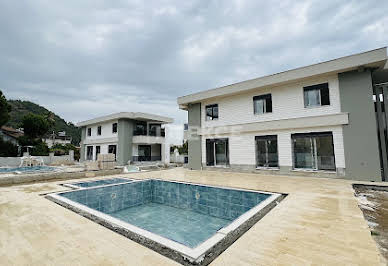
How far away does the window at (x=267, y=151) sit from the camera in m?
11.3

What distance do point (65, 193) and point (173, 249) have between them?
19.7 feet

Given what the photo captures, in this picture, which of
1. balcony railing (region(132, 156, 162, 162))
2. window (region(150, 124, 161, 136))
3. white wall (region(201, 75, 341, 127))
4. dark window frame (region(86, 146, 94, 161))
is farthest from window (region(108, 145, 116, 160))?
white wall (region(201, 75, 341, 127))

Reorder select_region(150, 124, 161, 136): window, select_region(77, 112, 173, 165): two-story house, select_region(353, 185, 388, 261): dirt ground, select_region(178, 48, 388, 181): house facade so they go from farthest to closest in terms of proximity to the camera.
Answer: select_region(150, 124, 161, 136): window
select_region(77, 112, 173, 165): two-story house
select_region(178, 48, 388, 181): house facade
select_region(353, 185, 388, 261): dirt ground

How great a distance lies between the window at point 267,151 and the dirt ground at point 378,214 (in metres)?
4.75

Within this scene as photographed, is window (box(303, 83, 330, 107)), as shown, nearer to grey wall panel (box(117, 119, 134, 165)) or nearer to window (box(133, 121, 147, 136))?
grey wall panel (box(117, 119, 134, 165))

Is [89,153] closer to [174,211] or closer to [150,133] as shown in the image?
[150,133]

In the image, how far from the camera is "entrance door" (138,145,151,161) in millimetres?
23852

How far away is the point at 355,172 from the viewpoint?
8680 mm

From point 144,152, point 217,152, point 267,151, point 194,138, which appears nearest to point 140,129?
point 144,152

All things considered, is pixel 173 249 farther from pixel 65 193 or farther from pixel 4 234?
pixel 65 193

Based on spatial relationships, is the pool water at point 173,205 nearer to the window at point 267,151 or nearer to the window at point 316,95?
the window at point 267,151

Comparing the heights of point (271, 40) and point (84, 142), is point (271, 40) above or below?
above

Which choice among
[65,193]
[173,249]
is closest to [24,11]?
[65,193]

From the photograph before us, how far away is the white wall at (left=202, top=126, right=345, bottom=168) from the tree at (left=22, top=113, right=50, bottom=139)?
26.5m
